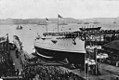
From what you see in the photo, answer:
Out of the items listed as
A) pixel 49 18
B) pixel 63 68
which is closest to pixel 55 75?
pixel 63 68

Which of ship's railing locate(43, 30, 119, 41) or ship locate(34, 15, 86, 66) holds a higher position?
ship's railing locate(43, 30, 119, 41)

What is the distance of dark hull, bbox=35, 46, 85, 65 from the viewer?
4055 mm

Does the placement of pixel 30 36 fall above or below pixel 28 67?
above

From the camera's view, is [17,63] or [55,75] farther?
[17,63]

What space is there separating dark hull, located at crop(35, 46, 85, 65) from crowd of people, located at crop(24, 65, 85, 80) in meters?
0.25

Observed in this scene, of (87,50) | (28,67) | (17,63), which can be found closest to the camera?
(87,50)

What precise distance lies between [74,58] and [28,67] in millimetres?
1072

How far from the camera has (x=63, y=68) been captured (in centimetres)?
419

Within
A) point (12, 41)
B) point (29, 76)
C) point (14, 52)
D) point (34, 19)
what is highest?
point (34, 19)

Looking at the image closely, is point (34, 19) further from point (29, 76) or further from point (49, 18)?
point (29, 76)

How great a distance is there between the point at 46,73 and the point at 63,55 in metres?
0.56

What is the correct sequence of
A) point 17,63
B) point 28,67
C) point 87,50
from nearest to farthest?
point 87,50 < point 28,67 < point 17,63

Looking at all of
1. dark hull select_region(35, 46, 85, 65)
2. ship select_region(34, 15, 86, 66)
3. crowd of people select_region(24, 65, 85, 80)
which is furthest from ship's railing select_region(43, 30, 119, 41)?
crowd of people select_region(24, 65, 85, 80)

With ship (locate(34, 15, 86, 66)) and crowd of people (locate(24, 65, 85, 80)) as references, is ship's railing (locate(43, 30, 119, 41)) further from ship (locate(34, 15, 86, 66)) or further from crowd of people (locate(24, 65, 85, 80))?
crowd of people (locate(24, 65, 85, 80))
